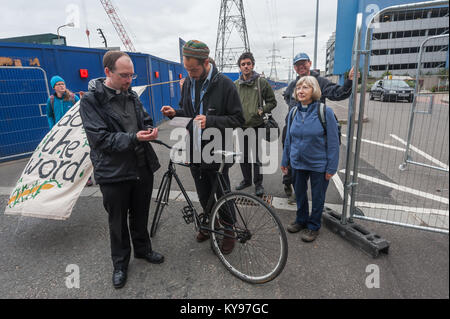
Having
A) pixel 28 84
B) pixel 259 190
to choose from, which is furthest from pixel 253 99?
pixel 28 84

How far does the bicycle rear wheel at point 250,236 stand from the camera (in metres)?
2.32

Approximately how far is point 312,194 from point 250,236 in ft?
3.22

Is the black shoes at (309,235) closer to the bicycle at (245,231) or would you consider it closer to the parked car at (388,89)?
the bicycle at (245,231)

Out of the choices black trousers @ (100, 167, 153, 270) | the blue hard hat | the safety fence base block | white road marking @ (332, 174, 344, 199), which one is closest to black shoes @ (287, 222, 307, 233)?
the safety fence base block

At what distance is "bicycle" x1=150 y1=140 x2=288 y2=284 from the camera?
2.36 metres

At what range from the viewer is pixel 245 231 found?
8.25 feet

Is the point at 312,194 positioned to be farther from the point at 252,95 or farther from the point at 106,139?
the point at 106,139

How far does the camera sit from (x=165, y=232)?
3.33 m

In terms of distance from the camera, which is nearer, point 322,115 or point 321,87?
point 322,115

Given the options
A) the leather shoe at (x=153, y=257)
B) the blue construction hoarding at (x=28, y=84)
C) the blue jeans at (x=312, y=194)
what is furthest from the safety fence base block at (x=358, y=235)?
the blue construction hoarding at (x=28, y=84)

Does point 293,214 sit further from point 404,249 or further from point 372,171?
point 372,171

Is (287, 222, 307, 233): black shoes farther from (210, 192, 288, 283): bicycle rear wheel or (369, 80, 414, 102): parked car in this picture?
(369, 80, 414, 102): parked car
